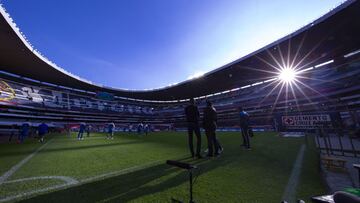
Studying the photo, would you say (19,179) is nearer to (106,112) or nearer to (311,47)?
(311,47)

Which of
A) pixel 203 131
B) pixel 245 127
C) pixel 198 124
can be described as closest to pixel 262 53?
pixel 203 131

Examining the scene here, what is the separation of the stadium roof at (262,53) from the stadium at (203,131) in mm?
195

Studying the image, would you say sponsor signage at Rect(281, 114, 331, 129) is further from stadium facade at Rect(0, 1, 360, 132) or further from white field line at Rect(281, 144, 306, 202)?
white field line at Rect(281, 144, 306, 202)

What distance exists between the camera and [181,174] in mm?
4281

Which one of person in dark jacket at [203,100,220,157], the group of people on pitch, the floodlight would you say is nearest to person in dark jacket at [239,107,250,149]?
the group of people on pitch

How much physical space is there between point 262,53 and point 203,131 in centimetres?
1799

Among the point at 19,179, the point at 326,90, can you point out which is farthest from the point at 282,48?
the point at 19,179

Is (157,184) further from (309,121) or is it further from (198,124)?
(309,121)

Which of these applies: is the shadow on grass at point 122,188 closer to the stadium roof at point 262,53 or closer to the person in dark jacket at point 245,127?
the person in dark jacket at point 245,127

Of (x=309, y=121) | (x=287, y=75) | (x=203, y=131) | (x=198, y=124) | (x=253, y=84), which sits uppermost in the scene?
(x=253, y=84)

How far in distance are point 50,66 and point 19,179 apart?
126 feet

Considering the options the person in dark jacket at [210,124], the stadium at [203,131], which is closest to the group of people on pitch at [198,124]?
the person in dark jacket at [210,124]

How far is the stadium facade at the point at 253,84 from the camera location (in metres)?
22.7

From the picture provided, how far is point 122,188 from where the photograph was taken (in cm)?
338
